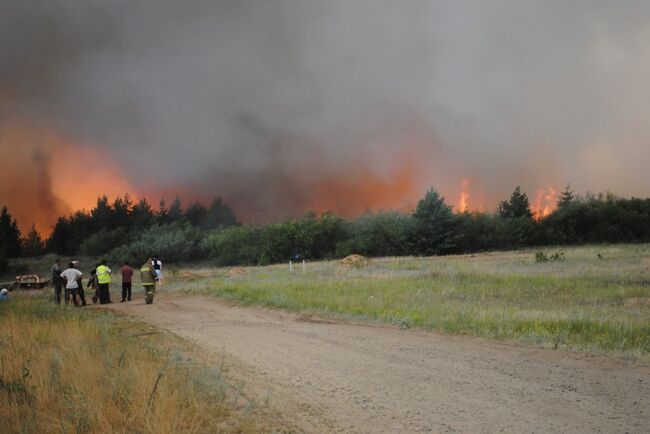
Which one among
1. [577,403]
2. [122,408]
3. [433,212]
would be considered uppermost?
[433,212]

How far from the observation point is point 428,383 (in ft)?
27.1

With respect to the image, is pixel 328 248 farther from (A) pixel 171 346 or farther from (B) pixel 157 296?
(A) pixel 171 346

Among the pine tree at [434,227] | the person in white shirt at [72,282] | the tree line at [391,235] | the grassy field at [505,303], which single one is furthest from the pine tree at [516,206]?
the person in white shirt at [72,282]

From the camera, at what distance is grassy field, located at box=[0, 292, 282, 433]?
5.94m

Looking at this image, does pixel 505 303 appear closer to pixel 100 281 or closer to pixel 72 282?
pixel 100 281

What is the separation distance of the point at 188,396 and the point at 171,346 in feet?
16.3

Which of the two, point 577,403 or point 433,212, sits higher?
point 433,212

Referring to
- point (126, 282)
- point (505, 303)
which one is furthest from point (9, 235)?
point (505, 303)

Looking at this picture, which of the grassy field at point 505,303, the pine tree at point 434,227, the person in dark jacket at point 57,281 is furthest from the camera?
the pine tree at point 434,227

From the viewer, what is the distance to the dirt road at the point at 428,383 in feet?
21.1

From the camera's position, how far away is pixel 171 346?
1133 centimetres

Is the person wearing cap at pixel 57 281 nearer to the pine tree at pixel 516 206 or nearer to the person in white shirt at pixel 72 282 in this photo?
the person in white shirt at pixel 72 282

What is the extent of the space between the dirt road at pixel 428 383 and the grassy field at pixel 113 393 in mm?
900

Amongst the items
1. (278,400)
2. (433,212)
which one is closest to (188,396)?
(278,400)
